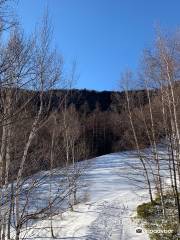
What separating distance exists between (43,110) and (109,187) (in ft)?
79.4

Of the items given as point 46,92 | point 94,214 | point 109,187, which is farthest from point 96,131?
point 46,92

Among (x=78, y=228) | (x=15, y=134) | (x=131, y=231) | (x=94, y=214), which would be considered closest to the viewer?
(x=15, y=134)

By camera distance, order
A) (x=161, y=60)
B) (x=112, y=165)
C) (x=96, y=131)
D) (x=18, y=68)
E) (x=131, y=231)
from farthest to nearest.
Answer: (x=96, y=131)
(x=112, y=165)
(x=131, y=231)
(x=161, y=60)
(x=18, y=68)

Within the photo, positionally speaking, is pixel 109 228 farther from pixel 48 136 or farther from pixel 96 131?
pixel 96 131

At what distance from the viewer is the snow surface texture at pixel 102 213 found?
18.9 metres

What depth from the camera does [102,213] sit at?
23.5 metres

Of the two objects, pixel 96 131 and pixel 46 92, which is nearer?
pixel 46 92

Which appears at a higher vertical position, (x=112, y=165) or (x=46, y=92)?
(x=46, y=92)

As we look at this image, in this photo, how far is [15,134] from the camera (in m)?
8.15

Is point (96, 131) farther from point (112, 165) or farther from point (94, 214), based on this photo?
point (94, 214)

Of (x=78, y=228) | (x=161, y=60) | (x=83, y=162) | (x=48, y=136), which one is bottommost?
(x=78, y=228)

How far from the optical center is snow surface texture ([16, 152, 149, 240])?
18875 mm

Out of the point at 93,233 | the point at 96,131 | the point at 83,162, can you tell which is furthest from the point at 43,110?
the point at 96,131

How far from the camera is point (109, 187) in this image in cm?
3225
